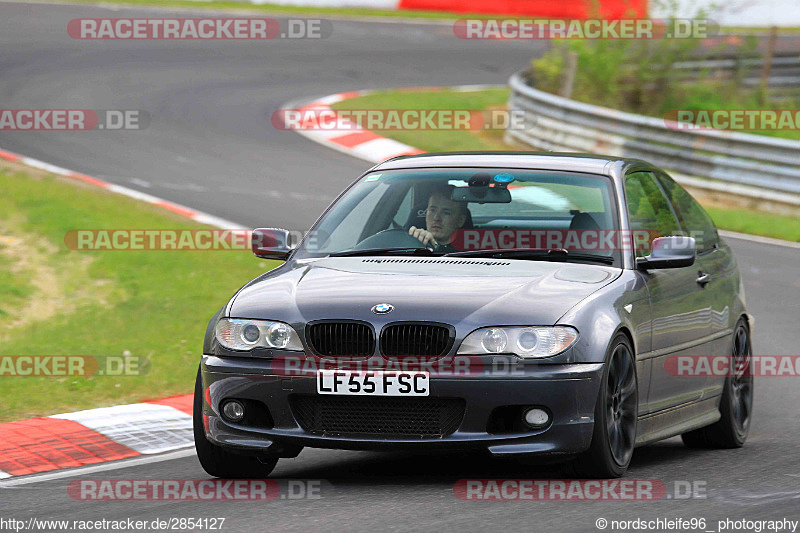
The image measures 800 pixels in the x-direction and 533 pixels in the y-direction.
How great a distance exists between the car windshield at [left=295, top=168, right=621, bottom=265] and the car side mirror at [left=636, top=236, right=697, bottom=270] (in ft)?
0.48

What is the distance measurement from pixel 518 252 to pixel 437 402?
1200 mm

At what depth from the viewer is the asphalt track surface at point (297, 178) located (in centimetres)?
579

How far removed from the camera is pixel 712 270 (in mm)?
7973

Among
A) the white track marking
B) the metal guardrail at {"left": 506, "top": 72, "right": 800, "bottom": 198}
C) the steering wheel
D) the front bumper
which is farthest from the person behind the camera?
the metal guardrail at {"left": 506, "top": 72, "right": 800, "bottom": 198}

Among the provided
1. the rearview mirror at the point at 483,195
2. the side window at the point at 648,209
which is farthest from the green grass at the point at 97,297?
the side window at the point at 648,209

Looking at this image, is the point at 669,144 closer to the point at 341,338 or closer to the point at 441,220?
the point at 441,220

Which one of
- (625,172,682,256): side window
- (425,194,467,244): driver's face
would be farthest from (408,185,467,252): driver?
(625,172,682,256): side window

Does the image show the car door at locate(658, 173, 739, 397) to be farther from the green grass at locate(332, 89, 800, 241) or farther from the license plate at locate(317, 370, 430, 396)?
the green grass at locate(332, 89, 800, 241)

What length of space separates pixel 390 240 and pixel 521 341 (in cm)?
136

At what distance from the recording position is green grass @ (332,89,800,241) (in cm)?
1658

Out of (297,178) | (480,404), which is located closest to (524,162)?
(480,404)

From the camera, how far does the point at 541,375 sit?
6.03 meters

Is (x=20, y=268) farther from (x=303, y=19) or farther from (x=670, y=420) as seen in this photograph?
(x=303, y=19)

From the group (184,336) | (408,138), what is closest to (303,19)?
(408,138)
